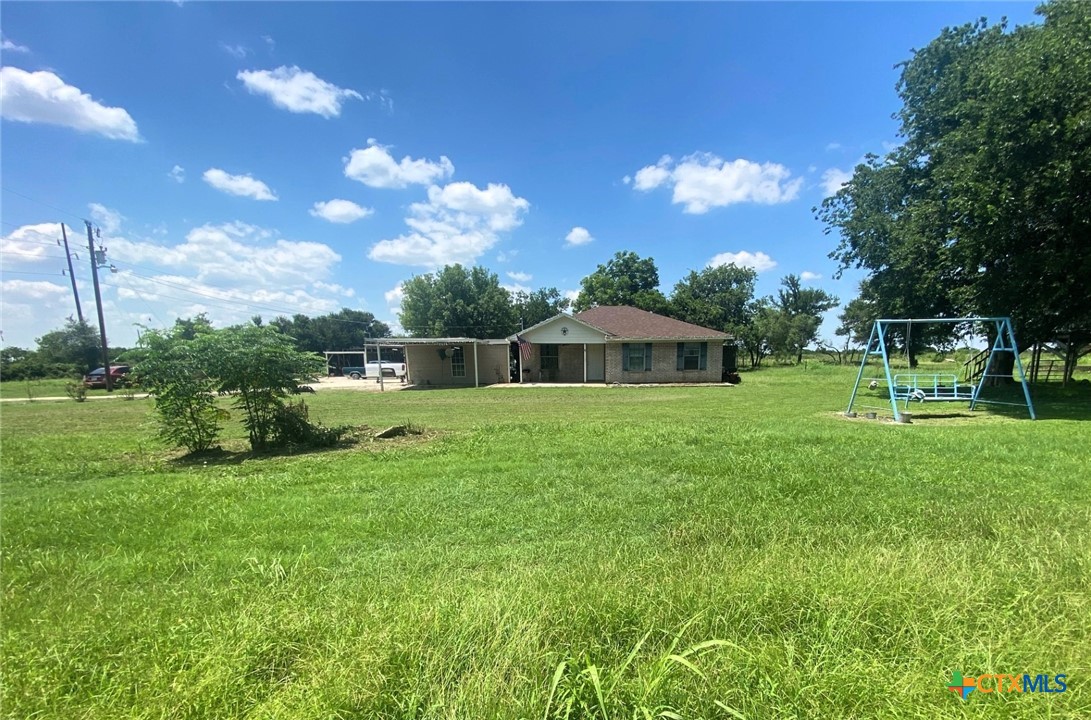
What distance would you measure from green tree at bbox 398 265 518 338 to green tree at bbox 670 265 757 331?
54.1 ft

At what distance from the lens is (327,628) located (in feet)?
7.27

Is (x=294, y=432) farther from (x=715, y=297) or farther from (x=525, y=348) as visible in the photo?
(x=715, y=297)

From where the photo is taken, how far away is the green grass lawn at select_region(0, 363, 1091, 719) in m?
1.80

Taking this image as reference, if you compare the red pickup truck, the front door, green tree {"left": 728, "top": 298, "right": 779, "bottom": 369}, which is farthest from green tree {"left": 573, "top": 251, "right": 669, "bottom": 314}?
the red pickup truck

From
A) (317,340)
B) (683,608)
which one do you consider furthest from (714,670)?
(317,340)

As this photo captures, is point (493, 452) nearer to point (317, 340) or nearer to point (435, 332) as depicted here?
point (435, 332)

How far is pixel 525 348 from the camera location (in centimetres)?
2486

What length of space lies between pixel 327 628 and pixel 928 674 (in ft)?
8.78

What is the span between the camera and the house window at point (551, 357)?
1008 inches

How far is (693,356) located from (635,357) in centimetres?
299

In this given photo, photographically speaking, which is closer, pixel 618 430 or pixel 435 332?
pixel 618 430

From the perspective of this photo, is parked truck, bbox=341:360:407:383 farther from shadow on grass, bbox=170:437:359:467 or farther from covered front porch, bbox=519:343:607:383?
shadow on grass, bbox=170:437:359:467

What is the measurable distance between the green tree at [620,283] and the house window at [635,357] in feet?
54.9

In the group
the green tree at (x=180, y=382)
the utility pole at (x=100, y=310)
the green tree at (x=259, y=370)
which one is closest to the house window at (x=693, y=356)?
the green tree at (x=259, y=370)
